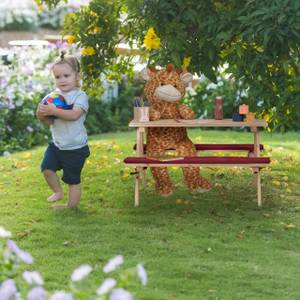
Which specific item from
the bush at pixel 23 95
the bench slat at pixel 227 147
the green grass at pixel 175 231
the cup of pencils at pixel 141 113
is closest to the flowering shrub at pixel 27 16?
the bush at pixel 23 95

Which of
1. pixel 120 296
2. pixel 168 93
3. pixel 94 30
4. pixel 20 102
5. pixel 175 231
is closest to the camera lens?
pixel 120 296

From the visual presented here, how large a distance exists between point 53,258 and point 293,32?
229cm

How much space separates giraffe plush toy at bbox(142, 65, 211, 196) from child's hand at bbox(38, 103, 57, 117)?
3.38 ft

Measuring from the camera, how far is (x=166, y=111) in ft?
23.5

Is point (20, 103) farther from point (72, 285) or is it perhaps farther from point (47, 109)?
point (72, 285)

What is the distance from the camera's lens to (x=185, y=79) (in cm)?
715

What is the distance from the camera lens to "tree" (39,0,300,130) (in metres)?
5.91

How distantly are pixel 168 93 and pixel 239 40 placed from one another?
839 millimetres

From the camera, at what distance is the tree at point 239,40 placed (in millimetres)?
5906

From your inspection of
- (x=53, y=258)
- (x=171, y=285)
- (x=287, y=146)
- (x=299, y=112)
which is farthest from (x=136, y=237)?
(x=287, y=146)

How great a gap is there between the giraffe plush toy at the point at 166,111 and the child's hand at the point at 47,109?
3.38ft

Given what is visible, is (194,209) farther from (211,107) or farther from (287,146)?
(211,107)

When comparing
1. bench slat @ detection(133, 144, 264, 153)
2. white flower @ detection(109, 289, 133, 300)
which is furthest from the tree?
white flower @ detection(109, 289, 133, 300)

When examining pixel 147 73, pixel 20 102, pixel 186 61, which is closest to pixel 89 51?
pixel 147 73
